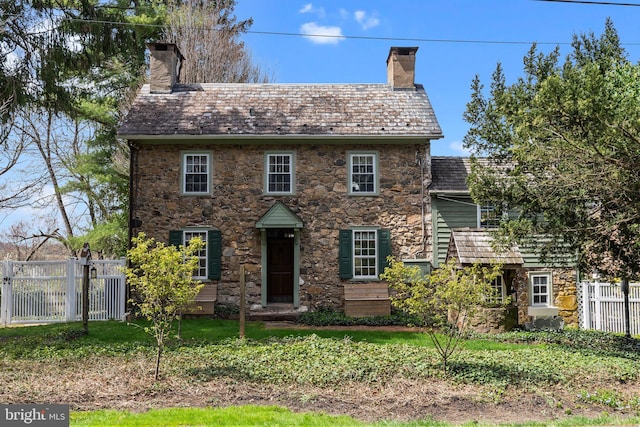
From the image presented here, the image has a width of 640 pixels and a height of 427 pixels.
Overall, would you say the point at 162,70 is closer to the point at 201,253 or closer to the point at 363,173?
the point at 201,253

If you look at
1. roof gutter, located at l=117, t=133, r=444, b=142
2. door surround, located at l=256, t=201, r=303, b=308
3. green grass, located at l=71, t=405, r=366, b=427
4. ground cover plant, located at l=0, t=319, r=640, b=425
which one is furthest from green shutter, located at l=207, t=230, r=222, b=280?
green grass, located at l=71, t=405, r=366, b=427

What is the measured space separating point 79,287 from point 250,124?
671cm

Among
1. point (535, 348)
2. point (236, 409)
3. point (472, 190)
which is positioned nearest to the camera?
point (236, 409)

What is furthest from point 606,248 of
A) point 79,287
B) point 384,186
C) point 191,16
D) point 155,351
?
point 191,16

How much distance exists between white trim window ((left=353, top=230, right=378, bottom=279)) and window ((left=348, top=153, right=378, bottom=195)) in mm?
1306

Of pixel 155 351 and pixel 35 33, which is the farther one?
pixel 35 33

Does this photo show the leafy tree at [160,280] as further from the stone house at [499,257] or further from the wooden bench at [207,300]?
the stone house at [499,257]

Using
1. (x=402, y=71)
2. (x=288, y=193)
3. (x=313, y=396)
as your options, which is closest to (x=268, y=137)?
(x=288, y=193)

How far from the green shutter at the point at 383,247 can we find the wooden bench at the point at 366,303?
775 mm

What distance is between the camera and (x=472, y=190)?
39.4 feet

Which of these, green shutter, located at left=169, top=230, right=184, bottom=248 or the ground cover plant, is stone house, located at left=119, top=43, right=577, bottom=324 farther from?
the ground cover plant

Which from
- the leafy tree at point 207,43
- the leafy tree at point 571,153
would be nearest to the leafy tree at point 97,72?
the leafy tree at point 207,43

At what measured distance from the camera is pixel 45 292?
1424 cm

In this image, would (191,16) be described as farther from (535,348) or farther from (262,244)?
(535,348)
